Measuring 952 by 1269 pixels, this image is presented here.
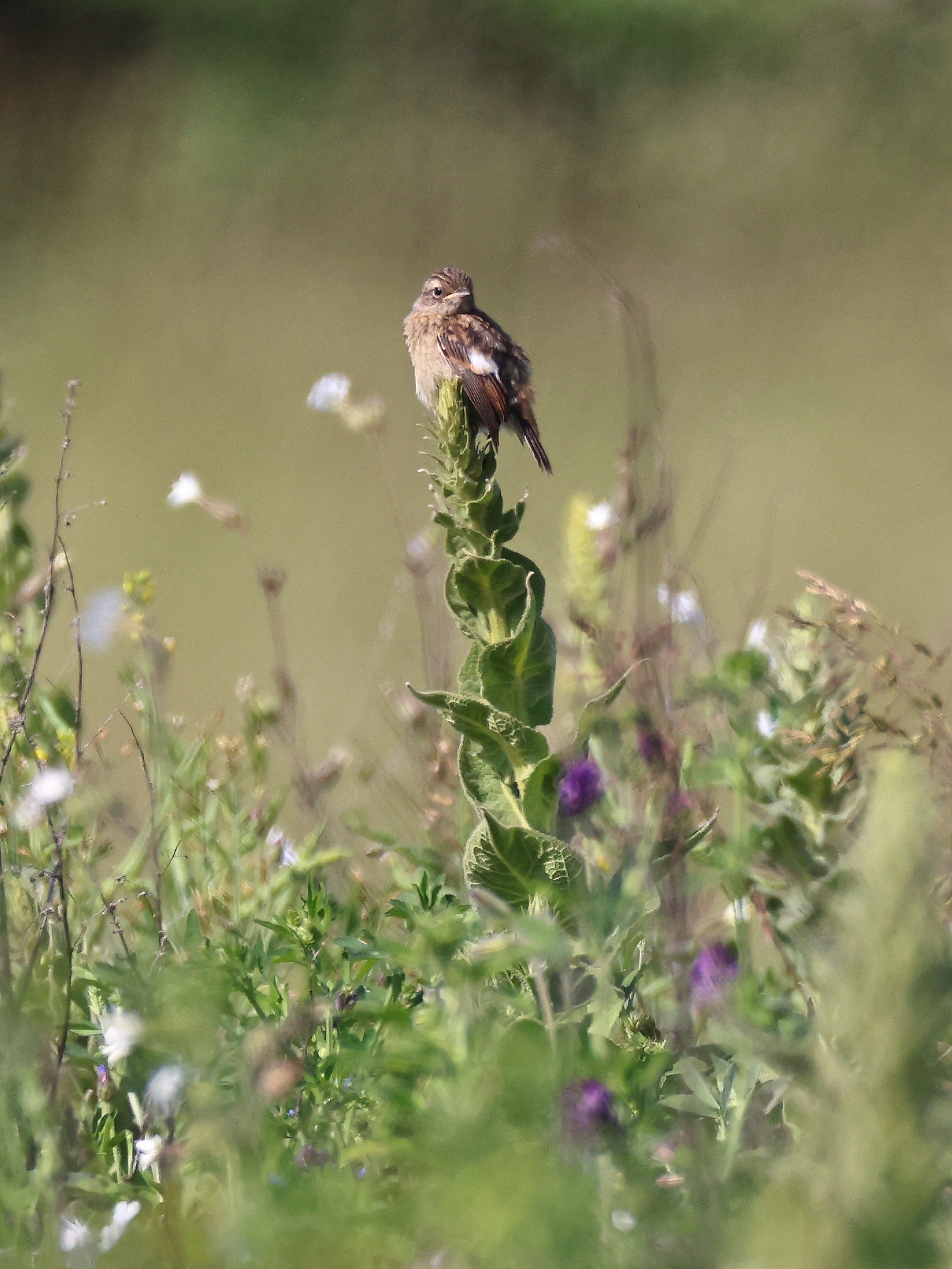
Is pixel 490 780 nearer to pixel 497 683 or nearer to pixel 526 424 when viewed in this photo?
pixel 497 683

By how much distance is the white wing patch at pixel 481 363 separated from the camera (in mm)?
1129

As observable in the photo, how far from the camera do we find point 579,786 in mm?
633

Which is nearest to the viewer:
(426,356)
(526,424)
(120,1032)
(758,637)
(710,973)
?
(120,1032)

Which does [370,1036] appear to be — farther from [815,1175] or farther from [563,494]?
[563,494]

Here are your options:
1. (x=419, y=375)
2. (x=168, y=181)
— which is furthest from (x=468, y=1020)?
(x=168, y=181)

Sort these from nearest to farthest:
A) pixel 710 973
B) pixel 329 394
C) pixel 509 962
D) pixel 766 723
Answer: pixel 509 962 < pixel 710 973 < pixel 766 723 < pixel 329 394

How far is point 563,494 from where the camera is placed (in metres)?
2.52

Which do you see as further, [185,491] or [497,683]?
[185,491]

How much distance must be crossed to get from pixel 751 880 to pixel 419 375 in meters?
0.77

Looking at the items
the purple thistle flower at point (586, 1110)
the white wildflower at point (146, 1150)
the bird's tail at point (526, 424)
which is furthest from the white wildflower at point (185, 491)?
the purple thistle flower at point (586, 1110)

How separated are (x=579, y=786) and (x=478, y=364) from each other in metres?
0.62

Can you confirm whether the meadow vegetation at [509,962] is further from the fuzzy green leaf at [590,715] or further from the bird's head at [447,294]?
the bird's head at [447,294]

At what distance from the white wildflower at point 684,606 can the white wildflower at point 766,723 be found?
0.38 ft

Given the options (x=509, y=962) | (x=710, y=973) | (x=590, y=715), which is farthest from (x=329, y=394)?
(x=509, y=962)
